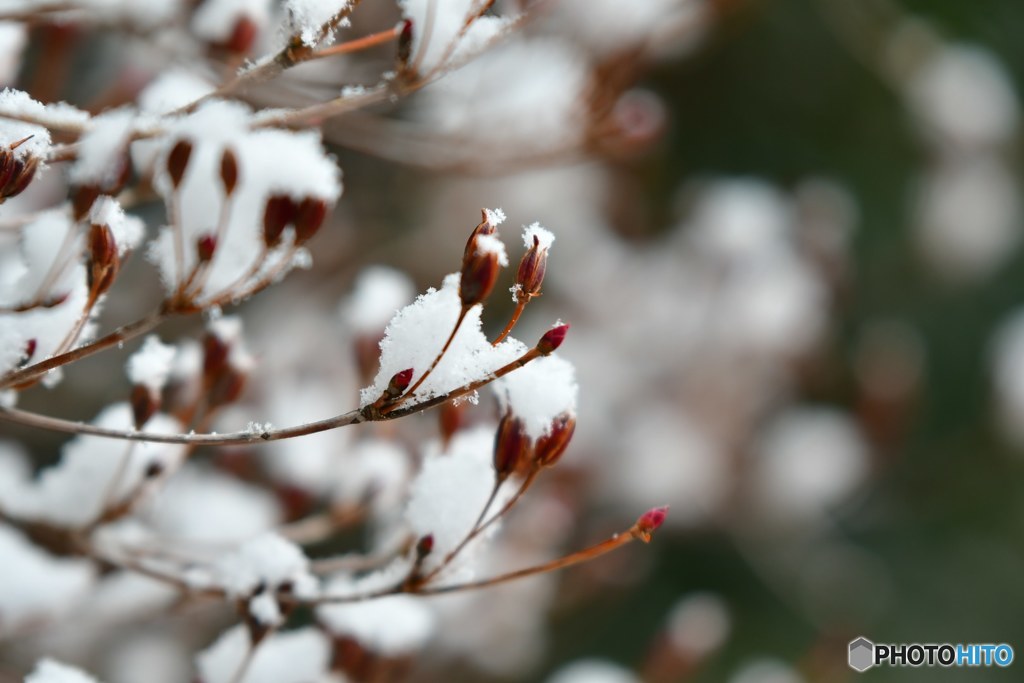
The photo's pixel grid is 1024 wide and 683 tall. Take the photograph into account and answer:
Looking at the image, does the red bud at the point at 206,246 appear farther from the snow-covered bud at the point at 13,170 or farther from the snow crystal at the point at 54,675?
the snow crystal at the point at 54,675

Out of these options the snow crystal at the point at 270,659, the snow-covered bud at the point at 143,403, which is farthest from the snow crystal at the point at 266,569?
the snow-covered bud at the point at 143,403

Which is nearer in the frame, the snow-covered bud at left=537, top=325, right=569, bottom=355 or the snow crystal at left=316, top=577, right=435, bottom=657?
the snow-covered bud at left=537, top=325, right=569, bottom=355

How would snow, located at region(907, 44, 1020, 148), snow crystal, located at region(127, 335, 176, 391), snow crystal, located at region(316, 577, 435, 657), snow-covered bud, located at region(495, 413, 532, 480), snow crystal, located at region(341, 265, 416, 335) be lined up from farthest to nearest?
snow, located at region(907, 44, 1020, 148) → snow crystal, located at region(341, 265, 416, 335) → snow crystal, located at region(316, 577, 435, 657) → snow crystal, located at region(127, 335, 176, 391) → snow-covered bud, located at region(495, 413, 532, 480)

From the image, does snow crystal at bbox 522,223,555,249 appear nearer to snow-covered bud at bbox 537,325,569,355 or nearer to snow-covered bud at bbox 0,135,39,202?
snow-covered bud at bbox 537,325,569,355

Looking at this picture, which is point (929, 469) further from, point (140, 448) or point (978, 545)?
point (140, 448)

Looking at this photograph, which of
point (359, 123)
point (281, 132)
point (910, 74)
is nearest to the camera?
point (281, 132)

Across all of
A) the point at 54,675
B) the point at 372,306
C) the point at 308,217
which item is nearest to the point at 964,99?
the point at 372,306

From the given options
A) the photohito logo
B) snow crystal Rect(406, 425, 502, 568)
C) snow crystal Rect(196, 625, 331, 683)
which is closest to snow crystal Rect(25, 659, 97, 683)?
snow crystal Rect(196, 625, 331, 683)

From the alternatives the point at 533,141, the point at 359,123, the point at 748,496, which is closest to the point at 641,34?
the point at 533,141
